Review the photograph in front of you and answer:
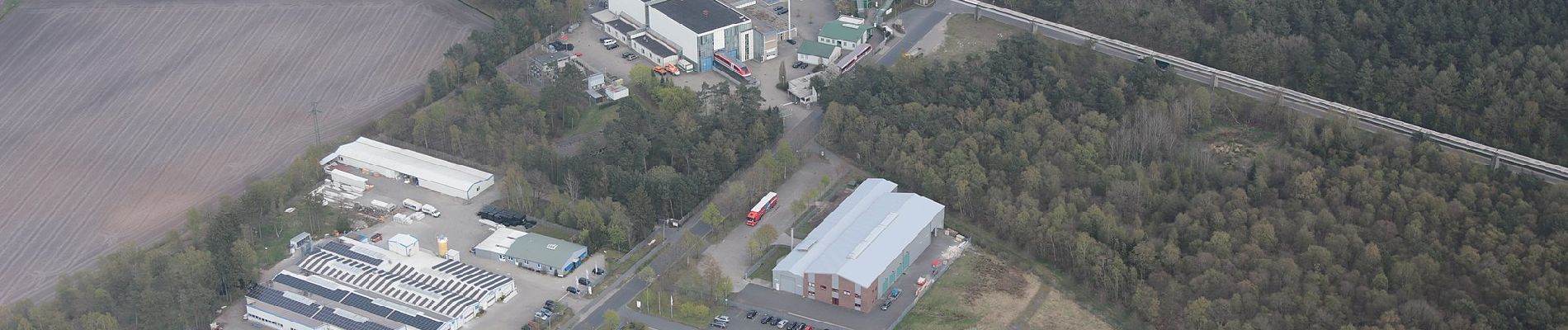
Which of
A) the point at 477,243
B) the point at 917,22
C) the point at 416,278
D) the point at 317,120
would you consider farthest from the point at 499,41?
the point at 416,278

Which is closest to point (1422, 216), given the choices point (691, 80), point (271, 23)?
point (691, 80)

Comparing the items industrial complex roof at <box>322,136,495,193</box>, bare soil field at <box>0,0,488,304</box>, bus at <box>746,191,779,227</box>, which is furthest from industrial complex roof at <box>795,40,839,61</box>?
bare soil field at <box>0,0,488,304</box>

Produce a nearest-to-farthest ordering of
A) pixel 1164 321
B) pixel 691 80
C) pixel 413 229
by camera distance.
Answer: pixel 1164 321 → pixel 413 229 → pixel 691 80

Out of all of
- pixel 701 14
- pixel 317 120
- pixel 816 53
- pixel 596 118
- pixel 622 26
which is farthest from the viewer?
pixel 622 26

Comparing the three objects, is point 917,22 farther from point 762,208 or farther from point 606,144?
point 762,208

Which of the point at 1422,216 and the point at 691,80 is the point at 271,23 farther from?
the point at 1422,216

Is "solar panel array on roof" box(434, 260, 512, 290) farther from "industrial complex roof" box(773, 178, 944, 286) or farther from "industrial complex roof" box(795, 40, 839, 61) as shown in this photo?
"industrial complex roof" box(795, 40, 839, 61)
